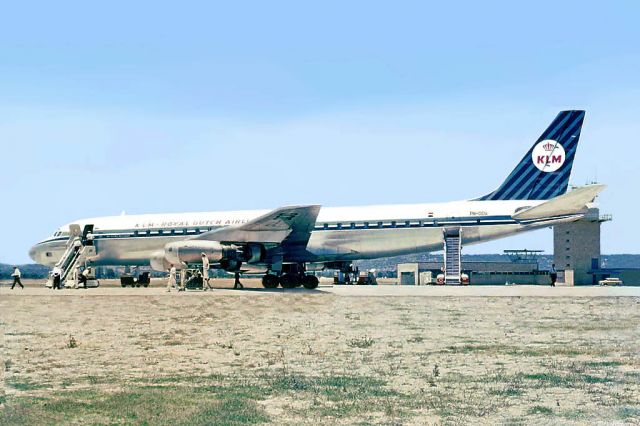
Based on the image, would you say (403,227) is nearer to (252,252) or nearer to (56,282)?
(252,252)

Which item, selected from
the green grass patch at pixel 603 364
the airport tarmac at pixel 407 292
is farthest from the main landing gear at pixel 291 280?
the green grass patch at pixel 603 364

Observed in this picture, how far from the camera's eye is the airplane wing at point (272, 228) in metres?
29.9

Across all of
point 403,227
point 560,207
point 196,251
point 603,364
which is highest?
point 560,207

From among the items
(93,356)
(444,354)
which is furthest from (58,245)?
(444,354)

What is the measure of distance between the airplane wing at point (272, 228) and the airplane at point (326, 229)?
4cm

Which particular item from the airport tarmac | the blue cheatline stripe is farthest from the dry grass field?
the blue cheatline stripe

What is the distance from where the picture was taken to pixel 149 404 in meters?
7.88

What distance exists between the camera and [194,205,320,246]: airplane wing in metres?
29.9

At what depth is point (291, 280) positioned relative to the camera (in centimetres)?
3225

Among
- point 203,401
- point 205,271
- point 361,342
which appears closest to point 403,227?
point 205,271

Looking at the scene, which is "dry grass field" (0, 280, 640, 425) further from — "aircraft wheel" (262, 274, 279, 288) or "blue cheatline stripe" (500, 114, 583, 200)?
"blue cheatline stripe" (500, 114, 583, 200)

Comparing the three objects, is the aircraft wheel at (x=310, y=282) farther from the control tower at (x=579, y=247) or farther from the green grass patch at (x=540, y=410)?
the control tower at (x=579, y=247)

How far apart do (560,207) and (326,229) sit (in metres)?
10.8

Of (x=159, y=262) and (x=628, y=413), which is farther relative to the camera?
(x=159, y=262)
